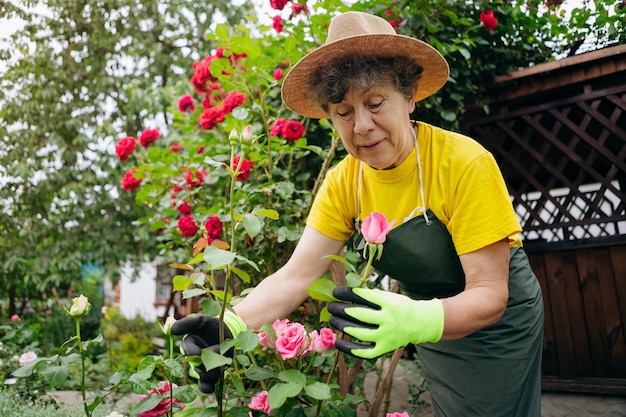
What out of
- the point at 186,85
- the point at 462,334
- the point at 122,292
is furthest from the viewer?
the point at 122,292

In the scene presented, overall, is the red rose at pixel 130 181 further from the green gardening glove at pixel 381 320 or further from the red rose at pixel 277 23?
the green gardening glove at pixel 381 320

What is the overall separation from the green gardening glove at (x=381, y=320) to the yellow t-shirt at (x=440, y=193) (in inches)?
11.0

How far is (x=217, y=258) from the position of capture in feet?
3.24

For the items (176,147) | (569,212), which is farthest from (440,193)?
(569,212)

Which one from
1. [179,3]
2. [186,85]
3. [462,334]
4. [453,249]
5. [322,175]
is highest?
[179,3]

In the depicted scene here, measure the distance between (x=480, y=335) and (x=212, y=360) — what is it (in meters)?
0.84

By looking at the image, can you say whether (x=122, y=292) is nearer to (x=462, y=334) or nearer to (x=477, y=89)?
(x=477, y=89)

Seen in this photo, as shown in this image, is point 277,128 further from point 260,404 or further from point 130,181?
point 260,404

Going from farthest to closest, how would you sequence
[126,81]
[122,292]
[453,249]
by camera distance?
[122,292] < [126,81] < [453,249]

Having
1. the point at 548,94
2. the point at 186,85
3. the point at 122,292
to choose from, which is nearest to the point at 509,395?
the point at 548,94

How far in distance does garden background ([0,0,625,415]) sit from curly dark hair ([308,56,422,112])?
0.27 metres

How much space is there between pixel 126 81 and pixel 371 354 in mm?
6354

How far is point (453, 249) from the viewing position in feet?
4.54

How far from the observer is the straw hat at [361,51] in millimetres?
1332
